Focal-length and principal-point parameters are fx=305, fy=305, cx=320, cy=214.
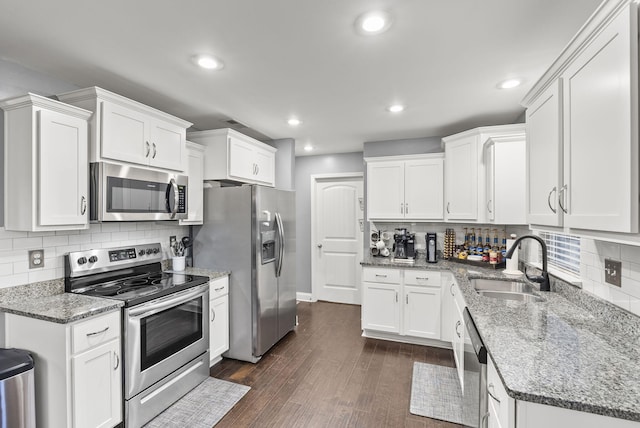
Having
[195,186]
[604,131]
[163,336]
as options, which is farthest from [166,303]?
[604,131]

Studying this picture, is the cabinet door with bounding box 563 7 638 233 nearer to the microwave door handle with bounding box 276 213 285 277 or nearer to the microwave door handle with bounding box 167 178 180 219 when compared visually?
the microwave door handle with bounding box 276 213 285 277

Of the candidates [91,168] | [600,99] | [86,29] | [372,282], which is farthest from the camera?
[372,282]

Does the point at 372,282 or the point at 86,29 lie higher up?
the point at 86,29

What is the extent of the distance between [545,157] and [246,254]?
2437 mm

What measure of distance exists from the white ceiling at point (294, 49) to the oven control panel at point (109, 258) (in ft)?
4.24

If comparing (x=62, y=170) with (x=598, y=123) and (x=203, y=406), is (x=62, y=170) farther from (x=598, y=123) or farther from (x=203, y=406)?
(x=598, y=123)

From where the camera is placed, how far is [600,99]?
3.63 feet

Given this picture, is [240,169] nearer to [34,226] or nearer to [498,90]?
[34,226]

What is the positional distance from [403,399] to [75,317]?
231 centimetres

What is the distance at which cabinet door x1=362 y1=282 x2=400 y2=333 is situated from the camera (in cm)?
338

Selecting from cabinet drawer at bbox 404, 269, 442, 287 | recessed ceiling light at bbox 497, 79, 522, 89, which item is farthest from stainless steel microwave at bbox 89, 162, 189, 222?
recessed ceiling light at bbox 497, 79, 522, 89

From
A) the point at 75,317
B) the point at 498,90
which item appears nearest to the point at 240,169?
the point at 75,317

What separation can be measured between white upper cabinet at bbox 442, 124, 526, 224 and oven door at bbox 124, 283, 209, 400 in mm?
2767

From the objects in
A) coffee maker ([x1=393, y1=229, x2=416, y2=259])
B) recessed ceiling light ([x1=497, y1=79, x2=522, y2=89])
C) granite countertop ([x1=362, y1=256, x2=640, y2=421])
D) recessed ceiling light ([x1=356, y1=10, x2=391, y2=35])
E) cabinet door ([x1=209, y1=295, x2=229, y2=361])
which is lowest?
cabinet door ([x1=209, y1=295, x2=229, y2=361])
